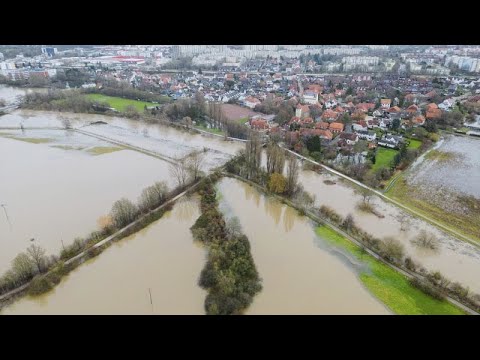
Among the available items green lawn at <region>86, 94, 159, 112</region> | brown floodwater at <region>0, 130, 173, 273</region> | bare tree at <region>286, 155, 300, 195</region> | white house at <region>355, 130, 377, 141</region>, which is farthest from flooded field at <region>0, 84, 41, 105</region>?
white house at <region>355, 130, 377, 141</region>

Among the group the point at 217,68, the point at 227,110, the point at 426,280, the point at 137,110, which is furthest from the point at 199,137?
the point at 217,68

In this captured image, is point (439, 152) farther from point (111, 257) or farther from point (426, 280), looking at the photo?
point (111, 257)

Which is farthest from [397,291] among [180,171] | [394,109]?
[394,109]

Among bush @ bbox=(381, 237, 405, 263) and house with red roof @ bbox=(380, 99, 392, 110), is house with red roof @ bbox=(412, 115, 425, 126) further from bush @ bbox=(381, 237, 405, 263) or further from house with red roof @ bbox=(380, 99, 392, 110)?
bush @ bbox=(381, 237, 405, 263)

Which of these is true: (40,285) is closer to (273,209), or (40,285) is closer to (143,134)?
(273,209)

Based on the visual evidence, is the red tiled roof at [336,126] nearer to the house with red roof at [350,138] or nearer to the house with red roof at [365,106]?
the house with red roof at [350,138]
